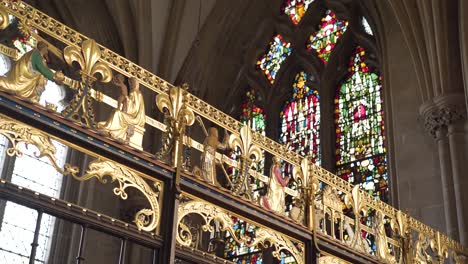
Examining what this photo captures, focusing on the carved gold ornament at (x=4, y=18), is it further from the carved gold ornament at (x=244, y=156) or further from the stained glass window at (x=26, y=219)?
the stained glass window at (x=26, y=219)

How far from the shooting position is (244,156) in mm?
6566

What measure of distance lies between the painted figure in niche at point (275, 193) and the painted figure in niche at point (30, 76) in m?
2.26

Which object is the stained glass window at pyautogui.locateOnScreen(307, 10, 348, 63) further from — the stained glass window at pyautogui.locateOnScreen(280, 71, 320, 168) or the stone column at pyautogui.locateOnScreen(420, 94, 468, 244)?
the stone column at pyautogui.locateOnScreen(420, 94, 468, 244)

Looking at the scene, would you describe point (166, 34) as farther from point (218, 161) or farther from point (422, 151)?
point (218, 161)

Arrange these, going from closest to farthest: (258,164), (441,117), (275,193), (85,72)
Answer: (85,72) → (275,193) → (441,117) → (258,164)

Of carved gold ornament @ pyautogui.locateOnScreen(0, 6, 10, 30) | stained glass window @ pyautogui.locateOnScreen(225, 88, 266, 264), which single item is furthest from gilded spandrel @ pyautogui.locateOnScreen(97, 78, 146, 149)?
stained glass window @ pyautogui.locateOnScreen(225, 88, 266, 264)

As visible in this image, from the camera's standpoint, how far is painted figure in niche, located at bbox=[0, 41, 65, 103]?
503 centimetres

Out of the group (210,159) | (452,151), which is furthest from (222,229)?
(452,151)

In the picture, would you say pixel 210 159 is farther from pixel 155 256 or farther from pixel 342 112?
Result: pixel 342 112

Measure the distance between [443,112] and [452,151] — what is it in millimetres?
714

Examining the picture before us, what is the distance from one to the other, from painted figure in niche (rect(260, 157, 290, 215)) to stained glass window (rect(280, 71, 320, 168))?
22.3 feet

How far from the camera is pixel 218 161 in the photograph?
6.42 m

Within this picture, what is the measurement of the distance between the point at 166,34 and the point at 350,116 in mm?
4053

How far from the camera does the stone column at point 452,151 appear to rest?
1055 centimetres
